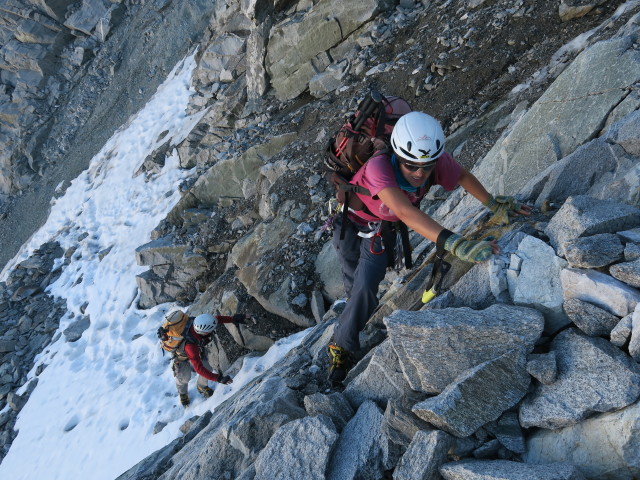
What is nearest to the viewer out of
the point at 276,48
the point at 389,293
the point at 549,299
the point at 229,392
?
the point at 549,299

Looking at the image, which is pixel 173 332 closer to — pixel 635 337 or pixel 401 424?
pixel 401 424

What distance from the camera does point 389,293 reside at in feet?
21.6

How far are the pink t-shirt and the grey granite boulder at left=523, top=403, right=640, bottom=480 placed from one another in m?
2.49

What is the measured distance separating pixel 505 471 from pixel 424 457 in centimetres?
58

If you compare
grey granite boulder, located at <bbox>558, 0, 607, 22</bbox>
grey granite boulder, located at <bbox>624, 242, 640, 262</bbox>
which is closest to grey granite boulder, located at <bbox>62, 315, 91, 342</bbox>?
grey granite boulder, located at <bbox>624, 242, 640, 262</bbox>

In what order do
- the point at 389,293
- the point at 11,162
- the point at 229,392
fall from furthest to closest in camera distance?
the point at 11,162 → the point at 229,392 → the point at 389,293

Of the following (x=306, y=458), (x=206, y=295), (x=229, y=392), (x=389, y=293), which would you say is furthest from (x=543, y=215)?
(x=206, y=295)

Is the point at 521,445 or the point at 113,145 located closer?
the point at 521,445

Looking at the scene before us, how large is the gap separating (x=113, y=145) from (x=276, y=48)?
32.5 feet

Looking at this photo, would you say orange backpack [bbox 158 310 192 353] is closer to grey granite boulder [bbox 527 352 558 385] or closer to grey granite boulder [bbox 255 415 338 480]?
grey granite boulder [bbox 255 415 338 480]

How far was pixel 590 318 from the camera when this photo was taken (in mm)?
3490

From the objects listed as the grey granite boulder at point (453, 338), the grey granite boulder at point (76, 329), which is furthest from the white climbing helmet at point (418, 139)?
the grey granite boulder at point (76, 329)

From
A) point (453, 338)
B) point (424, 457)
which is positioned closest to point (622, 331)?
point (453, 338)

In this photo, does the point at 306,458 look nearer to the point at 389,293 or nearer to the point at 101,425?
the point at 389,293
